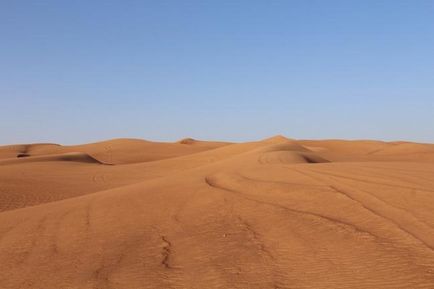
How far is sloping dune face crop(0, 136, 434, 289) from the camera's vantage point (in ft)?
18.6

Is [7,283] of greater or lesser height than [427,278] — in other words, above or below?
below

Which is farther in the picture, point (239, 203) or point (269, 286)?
point (239, 203)

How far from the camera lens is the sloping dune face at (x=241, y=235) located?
566cm

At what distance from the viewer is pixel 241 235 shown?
25.1ft

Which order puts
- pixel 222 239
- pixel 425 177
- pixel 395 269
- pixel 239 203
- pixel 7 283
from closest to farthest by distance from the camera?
pixel 395 269 → pixel 7 283 → pixel 222 239 → pixel 239 203 → pixel 425 177

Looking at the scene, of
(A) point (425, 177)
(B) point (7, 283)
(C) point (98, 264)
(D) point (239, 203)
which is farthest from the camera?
(A) point (425, 177)

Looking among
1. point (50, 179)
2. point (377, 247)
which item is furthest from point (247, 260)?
point (50, 179)

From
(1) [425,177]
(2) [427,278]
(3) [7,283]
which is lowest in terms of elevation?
(3) [7,283]

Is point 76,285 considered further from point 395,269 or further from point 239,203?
point 239,203

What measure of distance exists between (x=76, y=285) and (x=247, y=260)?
2034 millimetres

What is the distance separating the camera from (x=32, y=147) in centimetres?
8081

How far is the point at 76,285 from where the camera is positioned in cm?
586

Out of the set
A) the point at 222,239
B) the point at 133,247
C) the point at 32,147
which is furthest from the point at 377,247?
the point at 32,147

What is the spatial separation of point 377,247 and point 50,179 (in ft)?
65.5
